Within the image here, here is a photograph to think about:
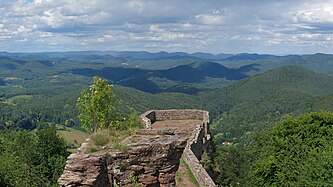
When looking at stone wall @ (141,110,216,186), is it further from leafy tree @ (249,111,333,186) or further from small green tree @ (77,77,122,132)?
leafy tree @ (249,111,333,186)

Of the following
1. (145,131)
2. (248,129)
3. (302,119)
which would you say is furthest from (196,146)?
(248,129)

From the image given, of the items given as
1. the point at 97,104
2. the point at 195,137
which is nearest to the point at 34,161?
the point at 97,104

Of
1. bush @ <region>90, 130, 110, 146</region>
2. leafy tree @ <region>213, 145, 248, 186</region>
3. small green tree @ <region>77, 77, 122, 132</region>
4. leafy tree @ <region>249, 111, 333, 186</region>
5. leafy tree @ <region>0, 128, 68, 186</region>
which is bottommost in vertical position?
leafy tree @ <region>213, 145, 248, 186</region>

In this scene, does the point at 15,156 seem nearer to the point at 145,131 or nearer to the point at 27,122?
the point at 145,131

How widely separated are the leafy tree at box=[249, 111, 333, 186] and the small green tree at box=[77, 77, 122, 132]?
1116 cm

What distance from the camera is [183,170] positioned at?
1773cm

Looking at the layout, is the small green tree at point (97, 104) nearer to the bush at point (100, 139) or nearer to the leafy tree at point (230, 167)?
the leafy tree at point (230, 167)

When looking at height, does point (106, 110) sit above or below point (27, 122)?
above

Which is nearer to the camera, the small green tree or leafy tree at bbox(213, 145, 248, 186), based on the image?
the small green tree

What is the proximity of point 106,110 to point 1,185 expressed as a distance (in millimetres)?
10949

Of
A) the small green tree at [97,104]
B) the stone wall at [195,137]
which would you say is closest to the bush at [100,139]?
the stone wall at [195,137]

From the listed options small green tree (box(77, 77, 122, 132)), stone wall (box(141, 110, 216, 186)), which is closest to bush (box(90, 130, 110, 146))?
stone wall (box(141, 110, 216, 186))

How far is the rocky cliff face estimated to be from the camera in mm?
8938

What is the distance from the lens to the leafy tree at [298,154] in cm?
2020
